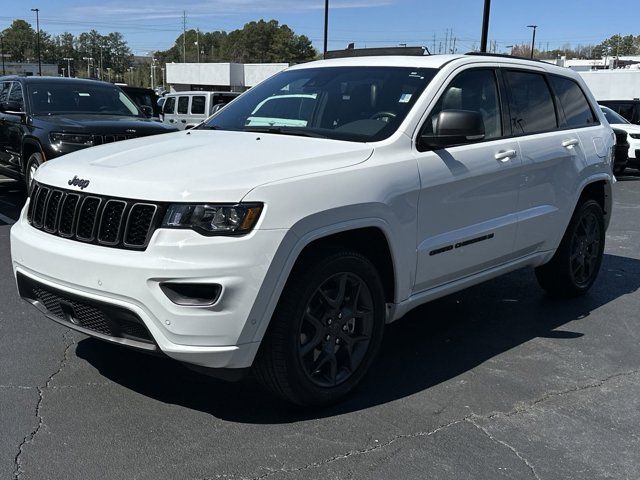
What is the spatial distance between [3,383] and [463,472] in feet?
8.35

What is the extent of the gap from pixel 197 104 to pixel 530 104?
15.8 meters

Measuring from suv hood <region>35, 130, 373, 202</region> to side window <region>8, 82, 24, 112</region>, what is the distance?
5.92 m

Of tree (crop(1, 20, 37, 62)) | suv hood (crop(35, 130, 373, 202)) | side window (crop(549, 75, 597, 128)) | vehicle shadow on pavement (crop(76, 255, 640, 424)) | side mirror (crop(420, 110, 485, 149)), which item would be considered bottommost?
vehicle shadow on pavement (crop(76, 255, 640, 424))

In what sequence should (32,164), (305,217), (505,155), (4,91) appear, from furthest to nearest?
(4,91), (32,164), (505,155), (305,217)

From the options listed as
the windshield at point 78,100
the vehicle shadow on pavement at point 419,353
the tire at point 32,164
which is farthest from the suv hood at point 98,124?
the vehicle shadow on pavement at point 419,353

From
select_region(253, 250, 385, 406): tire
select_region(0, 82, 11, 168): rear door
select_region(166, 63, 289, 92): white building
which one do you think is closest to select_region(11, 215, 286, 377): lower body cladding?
select_region(253, 250, 385, 406): tire

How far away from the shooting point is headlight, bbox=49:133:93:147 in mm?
8070

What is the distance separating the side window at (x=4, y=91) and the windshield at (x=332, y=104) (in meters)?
6.23

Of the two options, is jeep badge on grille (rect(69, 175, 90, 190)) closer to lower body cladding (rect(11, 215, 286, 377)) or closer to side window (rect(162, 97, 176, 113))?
lower body cladding (rect(11, 215, 286, 377))

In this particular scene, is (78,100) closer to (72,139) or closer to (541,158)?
(72,139)

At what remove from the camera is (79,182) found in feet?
11.2

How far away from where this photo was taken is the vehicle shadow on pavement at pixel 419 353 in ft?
12.1

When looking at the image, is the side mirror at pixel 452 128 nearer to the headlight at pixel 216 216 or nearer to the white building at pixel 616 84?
the headlight at pixel 216 216

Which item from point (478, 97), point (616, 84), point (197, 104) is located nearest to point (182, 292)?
point (478, 97)
